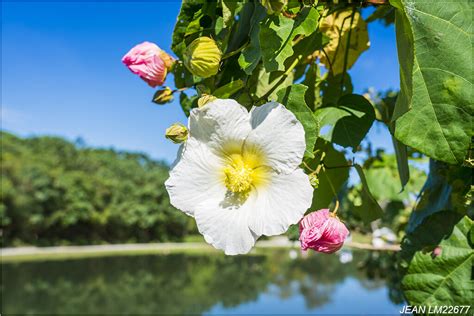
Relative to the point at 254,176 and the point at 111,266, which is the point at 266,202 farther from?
the point at 111,266

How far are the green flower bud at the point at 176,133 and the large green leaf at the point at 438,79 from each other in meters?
0.24

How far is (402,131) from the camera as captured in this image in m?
0.57

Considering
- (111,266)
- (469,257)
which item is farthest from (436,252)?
(111,266)

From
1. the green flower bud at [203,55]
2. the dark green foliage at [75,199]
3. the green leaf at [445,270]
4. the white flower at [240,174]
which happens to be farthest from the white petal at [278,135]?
the dark green foliage at [75,199]

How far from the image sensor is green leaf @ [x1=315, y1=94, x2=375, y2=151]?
2.38 feet

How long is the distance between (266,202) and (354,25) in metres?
0.53

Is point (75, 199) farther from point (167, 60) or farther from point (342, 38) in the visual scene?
point (167, 60)

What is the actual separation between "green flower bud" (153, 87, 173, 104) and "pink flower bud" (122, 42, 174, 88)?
1.0 inches

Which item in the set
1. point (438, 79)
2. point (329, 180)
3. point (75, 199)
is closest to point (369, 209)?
point (329, 180)

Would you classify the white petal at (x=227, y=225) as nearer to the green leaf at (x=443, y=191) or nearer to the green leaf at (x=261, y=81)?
the green leaf at (x=261, y=81)

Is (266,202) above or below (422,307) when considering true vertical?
above

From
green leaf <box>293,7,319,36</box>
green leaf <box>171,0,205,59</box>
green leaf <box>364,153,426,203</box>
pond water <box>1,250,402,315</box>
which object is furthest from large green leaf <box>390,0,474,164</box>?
pond water <box>1,250,402,315</box>

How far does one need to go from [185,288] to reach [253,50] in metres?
14.9

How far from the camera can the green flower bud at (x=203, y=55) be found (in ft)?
2.02
